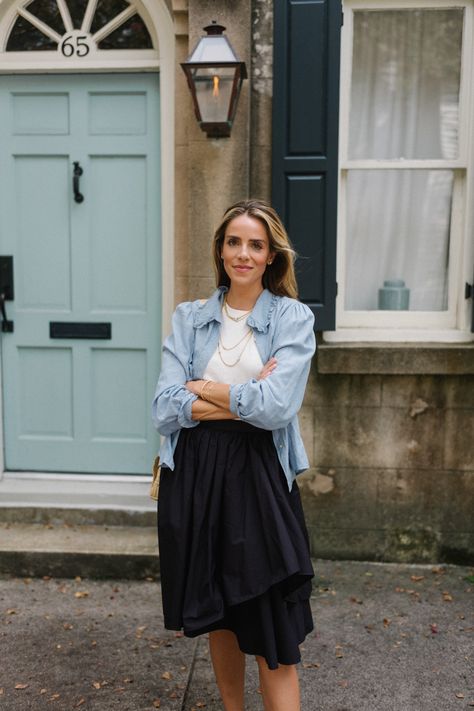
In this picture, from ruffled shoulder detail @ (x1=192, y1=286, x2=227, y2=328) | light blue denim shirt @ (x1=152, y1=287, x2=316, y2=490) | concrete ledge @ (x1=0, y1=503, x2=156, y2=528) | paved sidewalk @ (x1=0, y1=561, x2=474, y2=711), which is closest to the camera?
light blue denim shirt @ (x1=152, y1=287, x2=316, y2=490)

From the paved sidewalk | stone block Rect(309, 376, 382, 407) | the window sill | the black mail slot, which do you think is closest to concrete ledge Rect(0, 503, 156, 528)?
the paved sidewalk

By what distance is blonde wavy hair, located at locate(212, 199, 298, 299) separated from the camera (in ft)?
8.52

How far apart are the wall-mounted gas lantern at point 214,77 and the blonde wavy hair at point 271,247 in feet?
4.07

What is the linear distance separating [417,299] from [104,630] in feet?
8.28

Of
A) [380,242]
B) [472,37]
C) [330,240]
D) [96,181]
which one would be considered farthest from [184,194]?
[472,37]

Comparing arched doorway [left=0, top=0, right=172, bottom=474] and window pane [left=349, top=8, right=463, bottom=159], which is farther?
arched doorway [left=0, top=0, right=172, bottom=474]

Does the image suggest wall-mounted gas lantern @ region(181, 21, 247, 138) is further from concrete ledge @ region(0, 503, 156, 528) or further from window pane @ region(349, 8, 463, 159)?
concrete ledge @ region(0, 503, 156, 528)

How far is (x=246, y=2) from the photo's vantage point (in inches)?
155

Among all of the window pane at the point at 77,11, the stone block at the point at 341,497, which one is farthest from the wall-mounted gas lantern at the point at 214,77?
the stone block at the point at 341,497

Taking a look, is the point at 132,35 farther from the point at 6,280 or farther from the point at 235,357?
the point at 235,357

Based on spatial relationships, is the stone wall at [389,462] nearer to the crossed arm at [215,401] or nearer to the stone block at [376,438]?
the stone block at [376,438]

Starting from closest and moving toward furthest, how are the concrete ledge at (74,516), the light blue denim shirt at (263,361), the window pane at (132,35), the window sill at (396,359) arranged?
the light blue denim shirt at (263,361) → the window sill at (396,359) → the window pane at (132,35) → the concrete ledge at (74,516)

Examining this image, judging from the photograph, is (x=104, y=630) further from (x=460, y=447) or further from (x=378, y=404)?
(x=460, y=447)

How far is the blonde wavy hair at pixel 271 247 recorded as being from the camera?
2.60 metres
